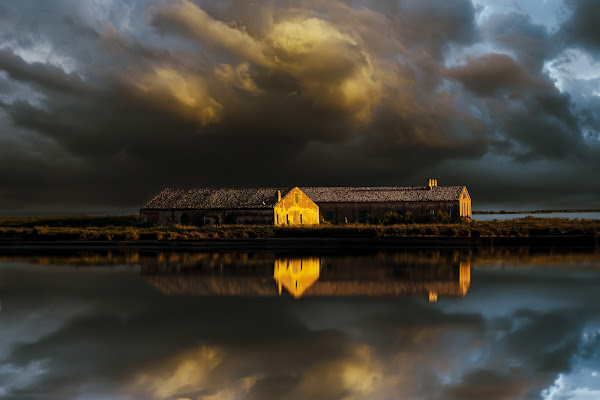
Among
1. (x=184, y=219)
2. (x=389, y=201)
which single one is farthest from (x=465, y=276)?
(x=389, y=201)

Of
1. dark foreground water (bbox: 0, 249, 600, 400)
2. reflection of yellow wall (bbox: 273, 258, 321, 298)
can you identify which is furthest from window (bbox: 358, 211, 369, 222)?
dark foreground water (bbox: 0, 249, 600, 400)

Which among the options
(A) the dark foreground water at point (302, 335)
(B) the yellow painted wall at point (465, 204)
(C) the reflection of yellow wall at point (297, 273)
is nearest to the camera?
(A) the dark foreground water at point (302, 335)

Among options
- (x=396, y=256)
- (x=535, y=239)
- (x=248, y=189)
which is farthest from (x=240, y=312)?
(x=248, y=189)

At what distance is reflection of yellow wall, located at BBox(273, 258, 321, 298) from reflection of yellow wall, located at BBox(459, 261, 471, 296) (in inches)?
136

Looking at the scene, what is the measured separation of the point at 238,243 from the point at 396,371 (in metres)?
20.6

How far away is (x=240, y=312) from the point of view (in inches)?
362

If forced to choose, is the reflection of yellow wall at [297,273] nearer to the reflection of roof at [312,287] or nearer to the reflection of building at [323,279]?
the reflection of building at [323,279]

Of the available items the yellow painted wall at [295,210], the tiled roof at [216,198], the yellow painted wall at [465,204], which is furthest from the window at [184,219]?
the yellow painted wall at [465,204]

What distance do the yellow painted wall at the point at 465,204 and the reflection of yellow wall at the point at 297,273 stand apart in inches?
1053

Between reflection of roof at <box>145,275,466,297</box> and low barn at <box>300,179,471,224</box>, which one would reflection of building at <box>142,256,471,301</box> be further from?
low barn at <box>300,179,471,224</box>

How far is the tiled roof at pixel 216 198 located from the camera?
127 feet

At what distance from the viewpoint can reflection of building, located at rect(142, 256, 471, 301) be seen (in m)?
11.4

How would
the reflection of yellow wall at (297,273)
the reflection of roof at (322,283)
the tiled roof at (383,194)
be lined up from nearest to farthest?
1. the reflection of roof at (322,283)
2. the reflection of yellow wall at (297,273)
3. the tiled roof at (383,194)

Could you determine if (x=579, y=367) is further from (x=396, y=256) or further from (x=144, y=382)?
(x=396, y=256)
